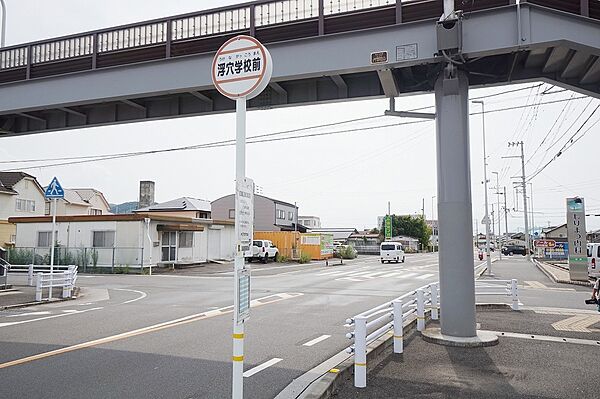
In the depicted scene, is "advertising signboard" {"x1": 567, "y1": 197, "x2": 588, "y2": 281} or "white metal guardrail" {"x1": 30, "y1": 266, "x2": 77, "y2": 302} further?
"advertising signboard" {"x1": 567, "y1": 197, "x2": 588, "y2": 281}

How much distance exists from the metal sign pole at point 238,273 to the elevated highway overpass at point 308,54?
4308mm

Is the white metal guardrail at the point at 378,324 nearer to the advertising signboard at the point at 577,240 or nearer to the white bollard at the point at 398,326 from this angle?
the white bollard at the point at 398,326

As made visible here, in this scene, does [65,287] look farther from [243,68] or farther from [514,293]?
[243,68]

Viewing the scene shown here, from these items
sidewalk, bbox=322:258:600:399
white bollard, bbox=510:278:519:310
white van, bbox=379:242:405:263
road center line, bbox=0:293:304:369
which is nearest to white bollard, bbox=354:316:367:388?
sidewalk, bbox=322:258:600:399

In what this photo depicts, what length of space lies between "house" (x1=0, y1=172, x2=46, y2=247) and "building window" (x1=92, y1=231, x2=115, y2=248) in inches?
612

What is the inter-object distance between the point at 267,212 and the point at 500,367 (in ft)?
174

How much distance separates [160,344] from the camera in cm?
834

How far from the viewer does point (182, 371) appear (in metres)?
6.55

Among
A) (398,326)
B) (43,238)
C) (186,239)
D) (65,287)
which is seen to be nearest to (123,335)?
(398,326)

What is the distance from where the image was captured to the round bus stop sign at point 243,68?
13.7 feet

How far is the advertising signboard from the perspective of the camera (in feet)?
74.6

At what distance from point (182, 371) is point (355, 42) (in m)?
5.86

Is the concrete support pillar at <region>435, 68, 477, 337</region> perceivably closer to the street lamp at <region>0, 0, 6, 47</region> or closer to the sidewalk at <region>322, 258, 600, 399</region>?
the sidewalk at <region>322, 258, 600, 399</region>

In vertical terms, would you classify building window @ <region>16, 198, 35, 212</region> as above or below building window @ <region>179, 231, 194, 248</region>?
above
